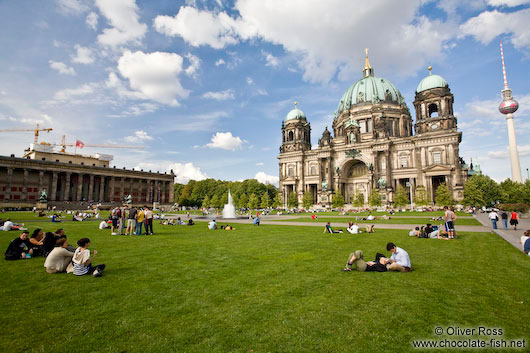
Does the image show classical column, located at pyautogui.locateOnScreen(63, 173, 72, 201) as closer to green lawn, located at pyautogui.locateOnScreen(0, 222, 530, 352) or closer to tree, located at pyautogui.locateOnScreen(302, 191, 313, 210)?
tree, located at pyautogui.locateOnScreen(302, 191, 313, 210)

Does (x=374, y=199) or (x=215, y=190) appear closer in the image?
(x=374, y=199)

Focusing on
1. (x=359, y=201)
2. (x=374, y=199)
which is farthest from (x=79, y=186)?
(x=374, y=199)

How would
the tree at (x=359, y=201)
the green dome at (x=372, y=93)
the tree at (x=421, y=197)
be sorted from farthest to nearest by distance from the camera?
the green dome at (x=372, y=93), the tree at (x=359, y=201), the tree at (x=421, y=197)

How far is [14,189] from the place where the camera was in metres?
68.9

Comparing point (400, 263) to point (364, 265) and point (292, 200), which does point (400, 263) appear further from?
point (292, 200)

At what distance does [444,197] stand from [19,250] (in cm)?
6562

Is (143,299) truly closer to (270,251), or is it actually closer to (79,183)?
(270,251)

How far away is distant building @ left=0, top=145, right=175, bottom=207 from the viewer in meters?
68.4

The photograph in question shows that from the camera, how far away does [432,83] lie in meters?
69.7

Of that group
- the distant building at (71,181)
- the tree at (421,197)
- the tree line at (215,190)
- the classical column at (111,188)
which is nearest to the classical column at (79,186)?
the distant building at (71,181)

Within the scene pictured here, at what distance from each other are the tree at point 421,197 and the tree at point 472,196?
22.1 ft

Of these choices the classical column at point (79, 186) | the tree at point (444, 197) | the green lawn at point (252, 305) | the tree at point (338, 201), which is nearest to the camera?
the green lawn at point (252, 305)

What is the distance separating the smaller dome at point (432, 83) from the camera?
2717 inches

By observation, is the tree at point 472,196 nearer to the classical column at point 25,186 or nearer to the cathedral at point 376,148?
the cathedral at point 376,148
